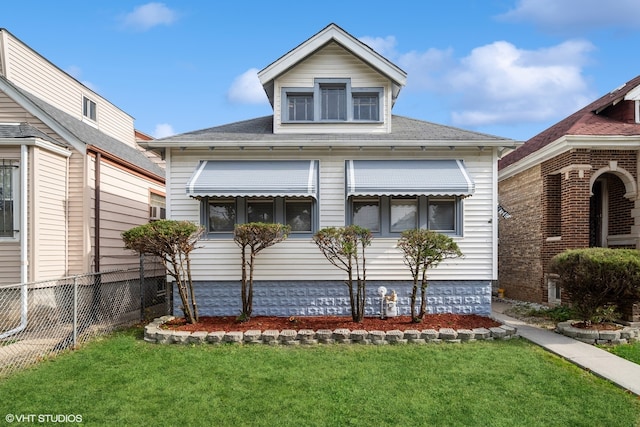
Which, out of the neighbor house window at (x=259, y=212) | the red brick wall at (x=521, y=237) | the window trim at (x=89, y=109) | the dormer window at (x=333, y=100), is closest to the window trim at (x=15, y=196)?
the neighbor house window at (x=259, y=212)

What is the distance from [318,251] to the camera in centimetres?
1117

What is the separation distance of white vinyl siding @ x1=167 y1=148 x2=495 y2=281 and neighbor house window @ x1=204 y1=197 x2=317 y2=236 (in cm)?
31

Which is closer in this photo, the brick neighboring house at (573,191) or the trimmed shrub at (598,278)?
the trimmed shrub at (598,278)

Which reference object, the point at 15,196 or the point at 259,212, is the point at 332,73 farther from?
the point at 15,196

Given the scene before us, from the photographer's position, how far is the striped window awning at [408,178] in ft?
33.8

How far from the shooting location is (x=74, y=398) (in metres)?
6.22

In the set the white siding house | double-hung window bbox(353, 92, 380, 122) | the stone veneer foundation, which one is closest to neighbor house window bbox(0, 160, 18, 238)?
the white siding house

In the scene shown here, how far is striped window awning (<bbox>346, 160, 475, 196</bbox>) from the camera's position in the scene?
10.3m

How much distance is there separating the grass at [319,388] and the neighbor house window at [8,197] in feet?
14.3

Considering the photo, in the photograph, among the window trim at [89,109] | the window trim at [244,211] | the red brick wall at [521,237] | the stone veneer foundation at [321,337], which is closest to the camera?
the stone veneer foundation at [321,337]

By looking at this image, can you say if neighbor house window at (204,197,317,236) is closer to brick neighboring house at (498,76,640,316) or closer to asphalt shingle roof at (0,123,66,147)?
asphalt shingle roof at (0,123,66,147)

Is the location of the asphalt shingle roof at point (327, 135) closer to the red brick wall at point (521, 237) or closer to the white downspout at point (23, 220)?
the white downspout at point (23, 220)

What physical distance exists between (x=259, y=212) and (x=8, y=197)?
637cm

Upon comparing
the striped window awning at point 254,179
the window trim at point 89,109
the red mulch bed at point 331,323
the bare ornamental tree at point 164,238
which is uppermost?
the window trim at point 89,109
